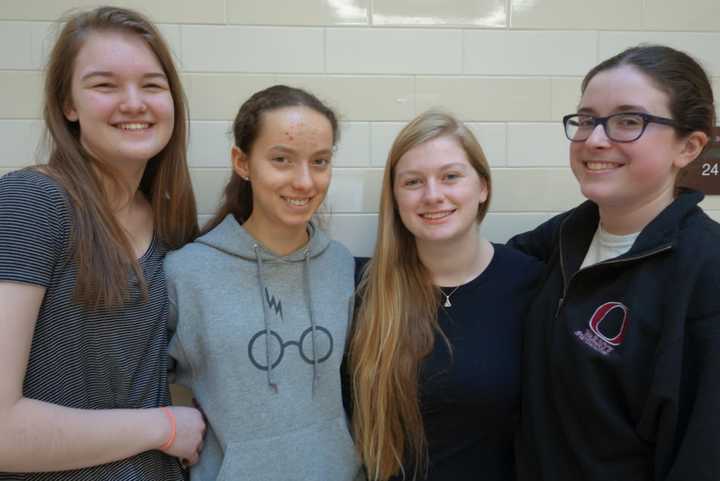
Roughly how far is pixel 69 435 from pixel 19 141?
1.11 metres

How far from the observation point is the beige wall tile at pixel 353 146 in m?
1.82

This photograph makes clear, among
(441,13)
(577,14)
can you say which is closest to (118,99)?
(441,13)

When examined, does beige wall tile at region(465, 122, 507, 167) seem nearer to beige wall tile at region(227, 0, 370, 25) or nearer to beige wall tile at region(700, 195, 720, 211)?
beige wall tile at region(227, 0, 370, 25)

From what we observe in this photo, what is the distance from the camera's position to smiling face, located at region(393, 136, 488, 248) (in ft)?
4.79

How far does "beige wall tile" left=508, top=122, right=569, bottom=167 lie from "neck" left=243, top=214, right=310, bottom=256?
87 centimetres

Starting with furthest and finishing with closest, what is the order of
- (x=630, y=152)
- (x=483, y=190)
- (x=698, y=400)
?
(x=483, y=190), (x=630, y=152), (x=698, y=400)

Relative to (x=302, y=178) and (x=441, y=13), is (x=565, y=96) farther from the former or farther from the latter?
(x=302, y=178)

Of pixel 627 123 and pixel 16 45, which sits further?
pixel 16 45

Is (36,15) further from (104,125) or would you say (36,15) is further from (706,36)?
(706,36)

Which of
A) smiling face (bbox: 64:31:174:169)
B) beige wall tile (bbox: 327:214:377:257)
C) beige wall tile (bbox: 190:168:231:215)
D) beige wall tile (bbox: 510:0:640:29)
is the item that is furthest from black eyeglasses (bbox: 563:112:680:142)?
beige wall tile (bbox: 190:168:231:215)

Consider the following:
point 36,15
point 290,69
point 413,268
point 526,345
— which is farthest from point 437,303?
point 36,15

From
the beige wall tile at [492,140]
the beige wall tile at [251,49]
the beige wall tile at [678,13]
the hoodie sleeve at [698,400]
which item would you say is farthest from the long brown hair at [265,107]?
the beige wall tile at [678,13]

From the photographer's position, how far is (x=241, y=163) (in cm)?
146

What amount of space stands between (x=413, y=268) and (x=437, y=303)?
0.14 metres
